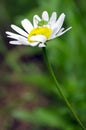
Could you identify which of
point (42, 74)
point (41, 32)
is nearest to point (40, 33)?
point (41, 32)

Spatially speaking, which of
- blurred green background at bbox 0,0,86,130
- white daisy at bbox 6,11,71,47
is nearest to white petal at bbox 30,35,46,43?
white daisy at bbox 6,11,71,47

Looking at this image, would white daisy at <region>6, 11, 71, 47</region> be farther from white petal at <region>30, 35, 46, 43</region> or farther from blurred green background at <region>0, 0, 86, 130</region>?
blurred green background at <region>0, 0, 86, 130</region>

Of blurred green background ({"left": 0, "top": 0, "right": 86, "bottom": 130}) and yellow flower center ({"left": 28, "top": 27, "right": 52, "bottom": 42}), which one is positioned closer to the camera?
yellow flower center ({"left": 28, "top": 27, "right": 52, "bottom": 42})

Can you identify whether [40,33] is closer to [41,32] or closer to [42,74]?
[41,32]

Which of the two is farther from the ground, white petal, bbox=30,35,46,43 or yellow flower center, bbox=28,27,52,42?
yellow flower center, bbox=28,27,52,42

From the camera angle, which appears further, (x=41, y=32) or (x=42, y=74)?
(x=42, y=74)

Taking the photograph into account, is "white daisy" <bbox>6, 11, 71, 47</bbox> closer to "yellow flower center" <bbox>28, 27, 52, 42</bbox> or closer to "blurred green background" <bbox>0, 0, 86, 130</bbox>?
"yellow flower center" <bbox>28, 27, 52, 42</bbox>

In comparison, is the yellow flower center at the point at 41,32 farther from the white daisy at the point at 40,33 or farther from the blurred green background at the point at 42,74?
the blurred green background at the point at 42,74

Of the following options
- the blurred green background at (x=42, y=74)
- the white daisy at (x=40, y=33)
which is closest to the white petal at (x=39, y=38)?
the white daisy at (x=40, y=33)

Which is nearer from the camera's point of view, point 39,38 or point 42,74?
point 39,38
